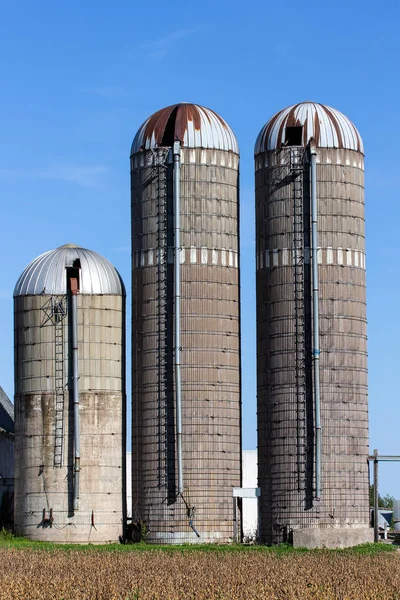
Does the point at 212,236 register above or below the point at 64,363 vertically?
above

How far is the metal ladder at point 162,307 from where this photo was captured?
69144mm

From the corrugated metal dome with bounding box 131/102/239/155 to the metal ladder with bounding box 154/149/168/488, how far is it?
3.01ft

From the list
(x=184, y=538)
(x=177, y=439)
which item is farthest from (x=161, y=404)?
(x=184, y=538)

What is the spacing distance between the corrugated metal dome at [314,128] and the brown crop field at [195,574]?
2021 cm

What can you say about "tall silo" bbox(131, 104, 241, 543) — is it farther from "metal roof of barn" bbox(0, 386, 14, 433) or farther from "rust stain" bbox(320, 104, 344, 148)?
"metal roof of barn" bbox(0, 386, 14, 433)

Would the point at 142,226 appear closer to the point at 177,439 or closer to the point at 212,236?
the point at 212,236

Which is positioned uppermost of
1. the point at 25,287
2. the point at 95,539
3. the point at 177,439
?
the point at 25,287

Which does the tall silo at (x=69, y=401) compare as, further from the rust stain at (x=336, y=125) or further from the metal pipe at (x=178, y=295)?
the rust stain at (x=336, y=125)

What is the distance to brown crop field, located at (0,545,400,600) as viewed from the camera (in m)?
41.9

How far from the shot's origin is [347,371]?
69.1 meters

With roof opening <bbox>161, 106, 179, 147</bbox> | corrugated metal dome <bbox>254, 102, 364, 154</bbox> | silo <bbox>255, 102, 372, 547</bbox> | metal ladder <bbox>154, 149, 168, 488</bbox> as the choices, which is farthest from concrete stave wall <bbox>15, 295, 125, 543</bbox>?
corrugated metal dome <bbox>254, 102, 364, 154</bbox>

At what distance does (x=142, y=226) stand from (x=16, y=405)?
10.9 meters

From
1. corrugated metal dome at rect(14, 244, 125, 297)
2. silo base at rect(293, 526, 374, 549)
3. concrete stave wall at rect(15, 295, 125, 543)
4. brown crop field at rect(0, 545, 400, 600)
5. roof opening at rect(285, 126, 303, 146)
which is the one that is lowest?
brown crop field at rect(0, 545, 400, 600)

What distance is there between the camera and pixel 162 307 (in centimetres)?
7006
